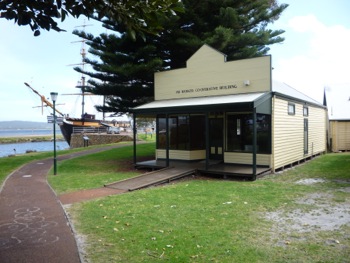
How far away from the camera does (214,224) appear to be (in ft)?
19.9

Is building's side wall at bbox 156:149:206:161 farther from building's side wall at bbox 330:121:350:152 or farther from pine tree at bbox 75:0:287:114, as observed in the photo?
building's side wall at bbox 330:121:350:152

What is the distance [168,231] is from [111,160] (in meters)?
13.3

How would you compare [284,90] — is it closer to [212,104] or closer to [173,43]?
[212,104]

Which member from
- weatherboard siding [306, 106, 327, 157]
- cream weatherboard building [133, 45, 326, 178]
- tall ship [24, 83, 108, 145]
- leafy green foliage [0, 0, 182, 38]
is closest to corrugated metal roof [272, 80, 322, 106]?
cream weatherboard building [133, 45, 326, 178]

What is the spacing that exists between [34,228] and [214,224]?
3.42m

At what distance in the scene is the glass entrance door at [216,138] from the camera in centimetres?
1451

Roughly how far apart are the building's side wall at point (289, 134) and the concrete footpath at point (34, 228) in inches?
343

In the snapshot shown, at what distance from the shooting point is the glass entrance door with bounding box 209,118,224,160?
47.6 feet

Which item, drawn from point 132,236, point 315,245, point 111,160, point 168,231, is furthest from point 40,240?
point 111,160

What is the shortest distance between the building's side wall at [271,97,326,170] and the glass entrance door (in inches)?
97.0

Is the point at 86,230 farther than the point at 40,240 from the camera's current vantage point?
Yes

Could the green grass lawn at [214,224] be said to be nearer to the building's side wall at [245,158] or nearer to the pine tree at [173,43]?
the building's side wall at [245,158]

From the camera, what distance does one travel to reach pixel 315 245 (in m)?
4.93

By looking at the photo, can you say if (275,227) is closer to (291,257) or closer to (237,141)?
(291,257)
